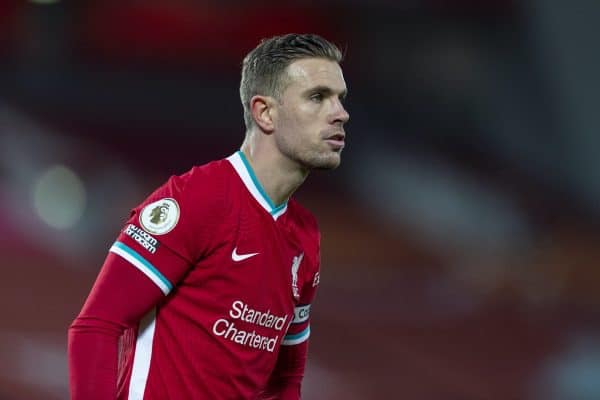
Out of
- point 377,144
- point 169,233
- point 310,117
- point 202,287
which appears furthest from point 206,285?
point 377,144

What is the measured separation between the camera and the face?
1511mm

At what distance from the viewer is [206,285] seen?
143 cm

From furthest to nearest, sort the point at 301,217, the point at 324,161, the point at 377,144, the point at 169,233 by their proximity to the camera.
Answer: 1. the point at 377,144
2. the point at 301,217
3. the point at 324,161
4. the point at 169,233

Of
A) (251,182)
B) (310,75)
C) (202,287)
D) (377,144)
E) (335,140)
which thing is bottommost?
(202,287)

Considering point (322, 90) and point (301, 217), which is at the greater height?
point (322, 90)

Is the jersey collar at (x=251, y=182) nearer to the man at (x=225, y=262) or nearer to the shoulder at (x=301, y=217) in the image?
the man at (x=225, y=262)

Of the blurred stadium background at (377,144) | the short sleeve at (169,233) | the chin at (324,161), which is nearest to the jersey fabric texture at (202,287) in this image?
the short sleeve at (169,233)

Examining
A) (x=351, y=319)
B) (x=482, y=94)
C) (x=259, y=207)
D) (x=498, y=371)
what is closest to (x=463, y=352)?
(x=498, y=371)

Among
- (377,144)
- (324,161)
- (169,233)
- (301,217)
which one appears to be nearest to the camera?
(169,233)

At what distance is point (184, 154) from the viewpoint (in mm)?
4555

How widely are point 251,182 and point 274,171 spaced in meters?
0.05

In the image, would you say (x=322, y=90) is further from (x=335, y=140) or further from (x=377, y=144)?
(x=377, y=144)

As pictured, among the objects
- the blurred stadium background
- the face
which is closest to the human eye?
the face

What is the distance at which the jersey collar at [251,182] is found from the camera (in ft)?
4.96
